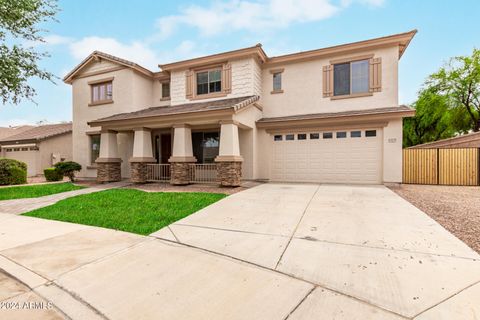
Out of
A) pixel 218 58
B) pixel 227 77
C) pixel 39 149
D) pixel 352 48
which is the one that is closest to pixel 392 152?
pixel 352 48

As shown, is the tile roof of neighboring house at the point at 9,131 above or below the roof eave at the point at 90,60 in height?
below

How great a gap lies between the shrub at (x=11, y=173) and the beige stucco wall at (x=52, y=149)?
18.2 feet

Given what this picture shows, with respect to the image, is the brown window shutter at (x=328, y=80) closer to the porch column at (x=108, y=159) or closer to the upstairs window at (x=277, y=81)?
the upstairs window at (x=277, y=81)

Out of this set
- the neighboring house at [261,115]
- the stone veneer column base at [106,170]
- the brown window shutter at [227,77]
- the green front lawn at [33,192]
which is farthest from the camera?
the stone veneer column base at [106,170]

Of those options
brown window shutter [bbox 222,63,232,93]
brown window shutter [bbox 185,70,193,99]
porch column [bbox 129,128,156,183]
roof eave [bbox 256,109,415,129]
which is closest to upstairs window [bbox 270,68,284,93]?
roof eave [bbox 256,109,415,129]

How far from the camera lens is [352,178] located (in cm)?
1144

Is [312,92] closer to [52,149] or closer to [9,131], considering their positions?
[52,149]

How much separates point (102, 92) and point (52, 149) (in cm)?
900

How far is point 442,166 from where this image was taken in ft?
39.1

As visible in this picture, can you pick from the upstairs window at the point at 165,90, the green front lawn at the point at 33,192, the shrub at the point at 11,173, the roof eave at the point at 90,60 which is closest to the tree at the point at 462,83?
the upstairs window at the point at 165,90

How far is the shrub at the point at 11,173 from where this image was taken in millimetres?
13359

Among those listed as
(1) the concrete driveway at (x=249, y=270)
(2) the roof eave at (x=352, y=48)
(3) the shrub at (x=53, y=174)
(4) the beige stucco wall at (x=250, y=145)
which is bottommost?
(1) the concrete driveway at (x=249, y=270)

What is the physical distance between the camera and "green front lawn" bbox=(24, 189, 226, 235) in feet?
18.0

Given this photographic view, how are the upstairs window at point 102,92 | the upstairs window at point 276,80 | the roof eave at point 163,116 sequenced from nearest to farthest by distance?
the roof eave at point 163,116, the upstairs window at point 276,80, the upstairs window at point 102,92
